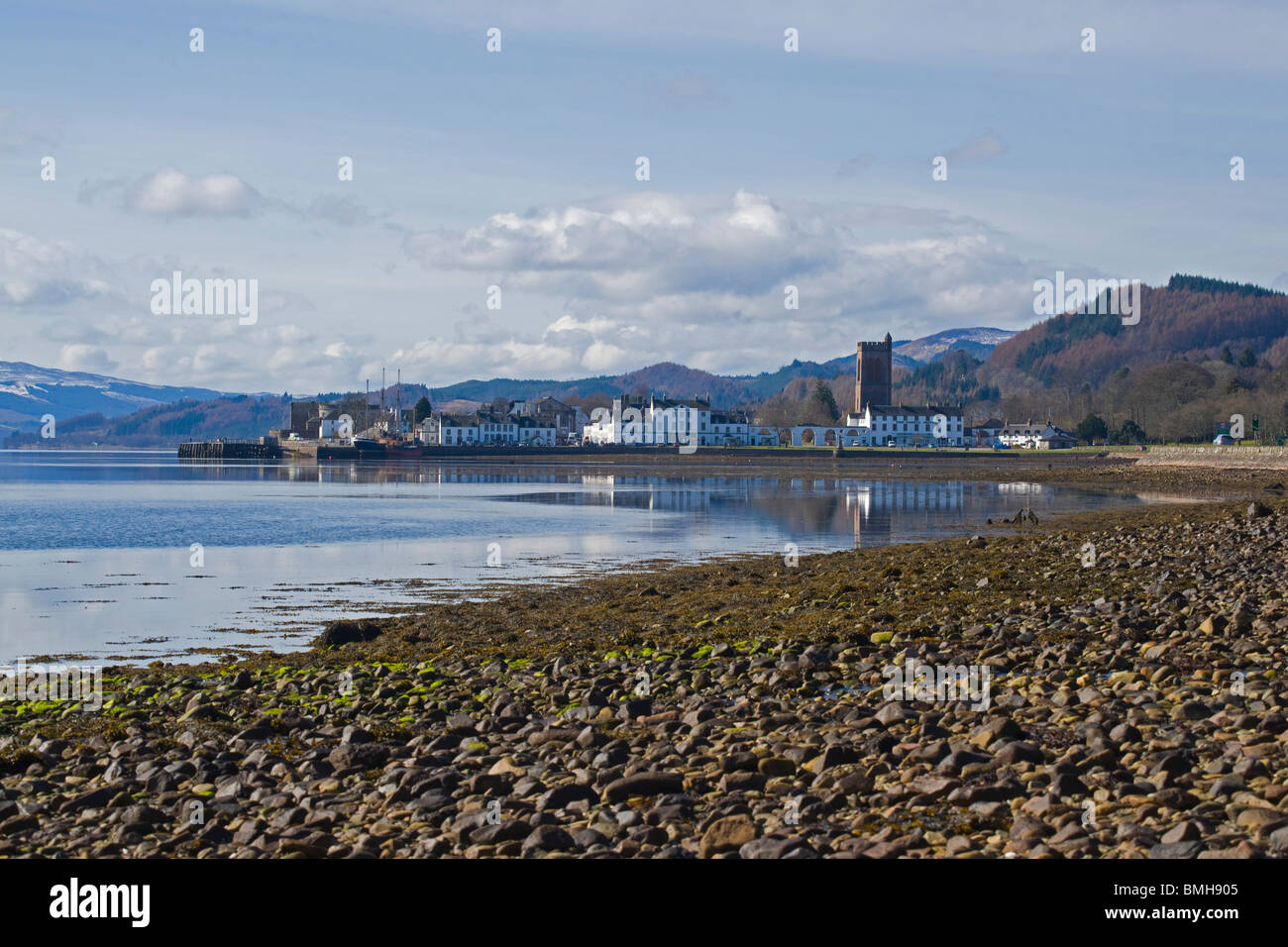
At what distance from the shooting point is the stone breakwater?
23.2 ft

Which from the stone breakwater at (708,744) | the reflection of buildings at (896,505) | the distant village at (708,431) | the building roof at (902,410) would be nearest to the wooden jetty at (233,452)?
the distant village at (708,431)

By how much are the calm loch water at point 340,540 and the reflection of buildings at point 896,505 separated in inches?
7.0

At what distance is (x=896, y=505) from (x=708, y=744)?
4569cm

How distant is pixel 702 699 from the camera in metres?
10.9

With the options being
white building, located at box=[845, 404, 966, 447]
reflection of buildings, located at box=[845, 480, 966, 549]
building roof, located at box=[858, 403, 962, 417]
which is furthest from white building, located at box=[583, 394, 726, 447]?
reflection of buildings, located at box=[845, 480, 966, 549]

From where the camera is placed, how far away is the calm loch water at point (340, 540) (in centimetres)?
2028

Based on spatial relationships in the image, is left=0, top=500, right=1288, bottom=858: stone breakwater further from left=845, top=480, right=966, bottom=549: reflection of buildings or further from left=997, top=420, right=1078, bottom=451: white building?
left=997, top=420, right=1078, bottom=451: white building

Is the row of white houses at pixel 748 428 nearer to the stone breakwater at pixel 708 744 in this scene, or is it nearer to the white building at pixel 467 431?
the white building at pixel 467 431

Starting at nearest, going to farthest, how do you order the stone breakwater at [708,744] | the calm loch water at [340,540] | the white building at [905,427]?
the stone breakwater at [708,744], the calm loch water at [340,540], the white building at [905,427]

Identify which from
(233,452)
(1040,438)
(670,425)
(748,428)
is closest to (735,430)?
(748,428)

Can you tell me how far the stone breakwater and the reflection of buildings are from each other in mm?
19929

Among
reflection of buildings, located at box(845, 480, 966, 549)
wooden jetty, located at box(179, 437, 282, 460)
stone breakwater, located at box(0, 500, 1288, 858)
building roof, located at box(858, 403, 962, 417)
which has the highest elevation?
building roof, located at box(858, 403, 962, 417)
